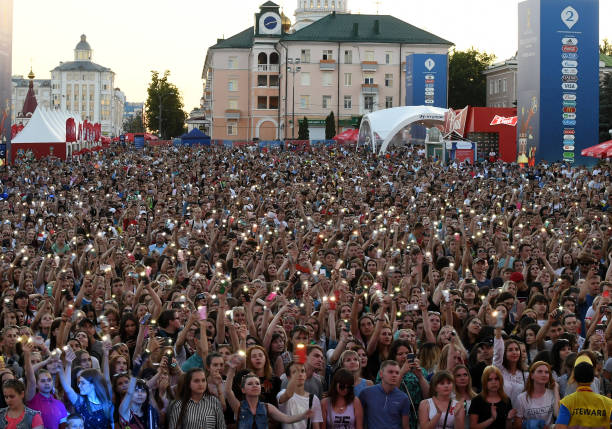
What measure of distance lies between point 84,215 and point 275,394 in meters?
11.5

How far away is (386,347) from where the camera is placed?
8.30 m

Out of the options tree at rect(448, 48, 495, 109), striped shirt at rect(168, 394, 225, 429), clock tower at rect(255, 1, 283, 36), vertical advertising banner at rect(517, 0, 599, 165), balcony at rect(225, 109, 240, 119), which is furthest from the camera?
tree at rect(448, 48, 495, 109)

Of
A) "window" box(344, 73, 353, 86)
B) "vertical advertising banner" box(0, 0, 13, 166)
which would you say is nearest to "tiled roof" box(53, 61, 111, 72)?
"window" box(344, 73, 353, 86)

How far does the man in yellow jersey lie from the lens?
21.7ft

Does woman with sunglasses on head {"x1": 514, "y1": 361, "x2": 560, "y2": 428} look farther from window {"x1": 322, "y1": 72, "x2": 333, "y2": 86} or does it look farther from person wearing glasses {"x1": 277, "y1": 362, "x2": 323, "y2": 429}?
window {"x1": 322, "y1": 72, "x2": 333, "y2": 86}

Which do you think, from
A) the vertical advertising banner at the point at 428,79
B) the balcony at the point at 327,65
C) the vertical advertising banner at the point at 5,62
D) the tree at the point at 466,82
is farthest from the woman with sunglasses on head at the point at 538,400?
the tree at the point at 466,82

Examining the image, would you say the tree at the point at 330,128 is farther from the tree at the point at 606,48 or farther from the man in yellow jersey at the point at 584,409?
the man in yellow jersey at the point at 584,409

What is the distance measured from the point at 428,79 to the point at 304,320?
159 feet

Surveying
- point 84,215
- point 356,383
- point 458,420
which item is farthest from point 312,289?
point 84,215

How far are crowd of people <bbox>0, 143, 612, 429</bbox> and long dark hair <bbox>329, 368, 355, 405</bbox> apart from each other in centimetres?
2

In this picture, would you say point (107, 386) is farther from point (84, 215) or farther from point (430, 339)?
point (84, 215)

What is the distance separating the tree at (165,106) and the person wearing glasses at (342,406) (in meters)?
96.3

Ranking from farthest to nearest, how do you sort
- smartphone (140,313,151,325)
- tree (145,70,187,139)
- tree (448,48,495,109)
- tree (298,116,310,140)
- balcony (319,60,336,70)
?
tree (145,70,187,139)
tree (448,48,495,109)
balcony (319,60,336,70)
tree (298,116,310,140)
smartphone (140,313,151,325)

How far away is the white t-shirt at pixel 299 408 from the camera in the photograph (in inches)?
277
